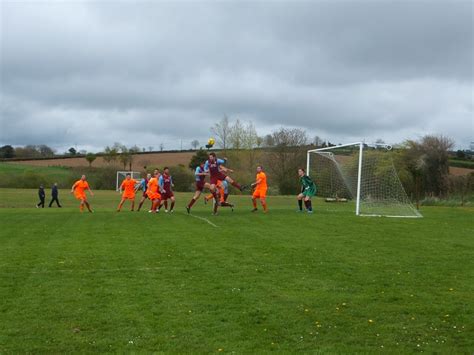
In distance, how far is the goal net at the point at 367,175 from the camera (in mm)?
→ 23922

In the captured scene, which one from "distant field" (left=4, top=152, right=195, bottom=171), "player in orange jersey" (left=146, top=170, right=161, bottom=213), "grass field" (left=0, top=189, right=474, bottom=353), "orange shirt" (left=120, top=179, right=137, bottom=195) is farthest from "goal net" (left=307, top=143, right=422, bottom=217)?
"distant field" (left=4, top=152, right=195, bottom=171)

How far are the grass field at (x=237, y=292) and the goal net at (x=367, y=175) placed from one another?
343 inches

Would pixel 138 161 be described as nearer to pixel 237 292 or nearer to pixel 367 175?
pixel 367 175

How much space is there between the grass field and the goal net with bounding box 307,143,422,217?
8.71 m

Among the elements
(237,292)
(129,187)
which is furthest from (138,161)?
(237,292)

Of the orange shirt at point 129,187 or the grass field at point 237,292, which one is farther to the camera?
the orange shirt at point 129,187

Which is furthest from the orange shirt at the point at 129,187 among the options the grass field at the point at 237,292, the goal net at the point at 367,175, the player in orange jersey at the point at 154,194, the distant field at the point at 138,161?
the distant field at the point at 138,161

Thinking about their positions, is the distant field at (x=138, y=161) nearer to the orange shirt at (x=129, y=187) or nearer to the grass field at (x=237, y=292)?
the orange shirt at (x=129, y=187)

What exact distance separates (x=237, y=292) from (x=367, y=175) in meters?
18.6

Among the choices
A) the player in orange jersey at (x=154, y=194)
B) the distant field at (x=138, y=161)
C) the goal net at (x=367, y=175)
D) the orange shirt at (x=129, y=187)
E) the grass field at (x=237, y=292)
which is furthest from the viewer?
the distant field at (x=138, y=161)

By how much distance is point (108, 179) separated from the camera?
3219 inches

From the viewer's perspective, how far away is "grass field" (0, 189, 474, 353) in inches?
249

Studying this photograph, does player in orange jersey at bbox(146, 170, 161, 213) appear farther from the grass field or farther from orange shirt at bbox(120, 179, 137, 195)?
the grass field

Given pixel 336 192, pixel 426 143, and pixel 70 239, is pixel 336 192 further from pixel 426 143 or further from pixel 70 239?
pixel 426 143
